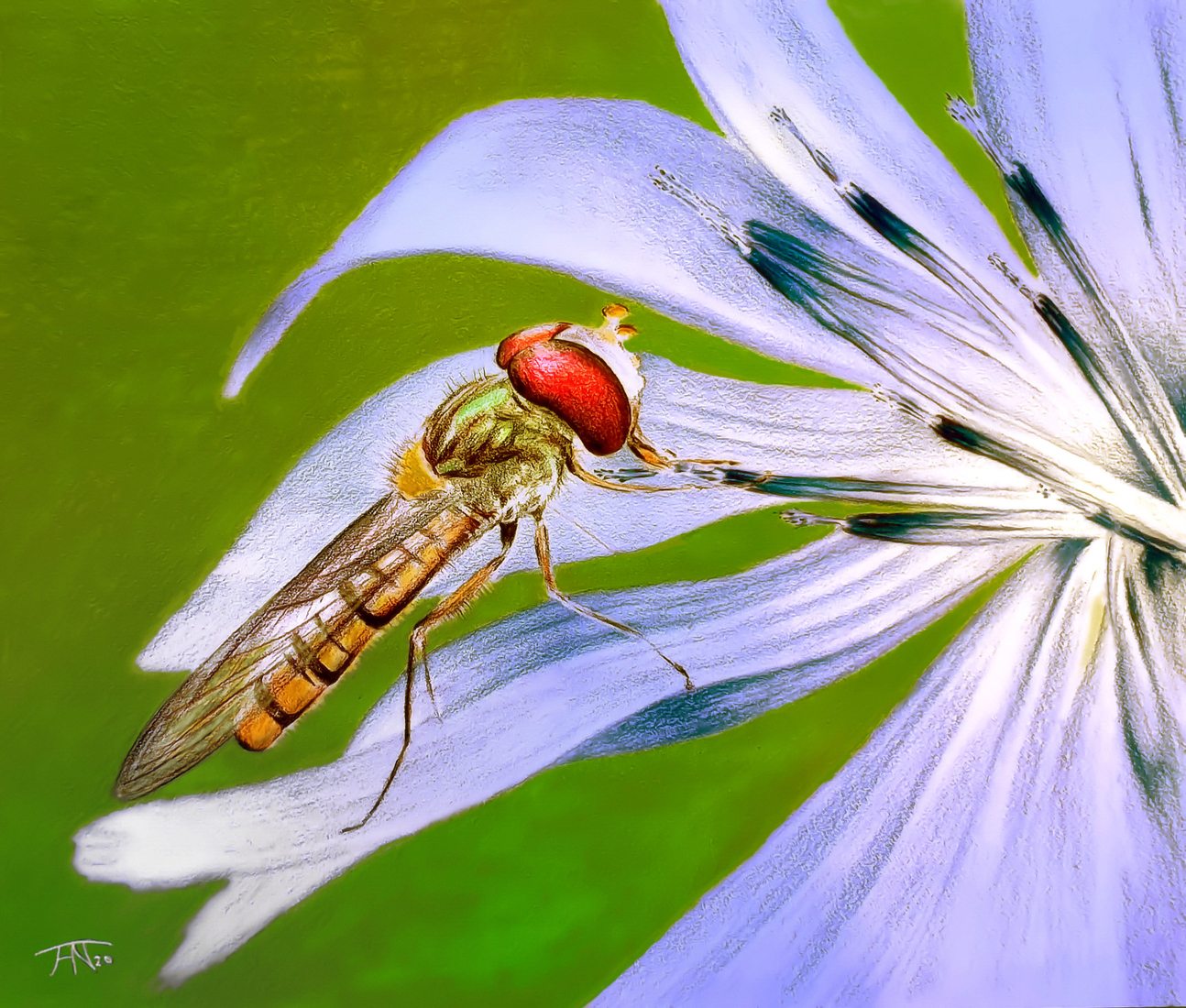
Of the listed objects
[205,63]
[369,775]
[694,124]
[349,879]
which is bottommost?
[349,879]

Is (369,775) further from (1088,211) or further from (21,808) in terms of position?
(1088,211)

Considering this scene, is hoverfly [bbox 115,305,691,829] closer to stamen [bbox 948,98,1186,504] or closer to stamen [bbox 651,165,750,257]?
stamen [bbox 651,165,750,257]

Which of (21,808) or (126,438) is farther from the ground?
(126,438)

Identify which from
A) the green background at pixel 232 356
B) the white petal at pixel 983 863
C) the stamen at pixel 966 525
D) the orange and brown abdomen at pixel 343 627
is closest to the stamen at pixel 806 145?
the green background at pixel 232 356

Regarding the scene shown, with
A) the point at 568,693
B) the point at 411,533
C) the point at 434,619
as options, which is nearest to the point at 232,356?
the point at 411,533

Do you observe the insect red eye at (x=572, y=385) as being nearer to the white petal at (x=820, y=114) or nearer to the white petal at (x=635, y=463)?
the white petal at (x=635, y=463)

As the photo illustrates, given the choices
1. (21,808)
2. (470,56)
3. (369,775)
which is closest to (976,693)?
(369,775)
